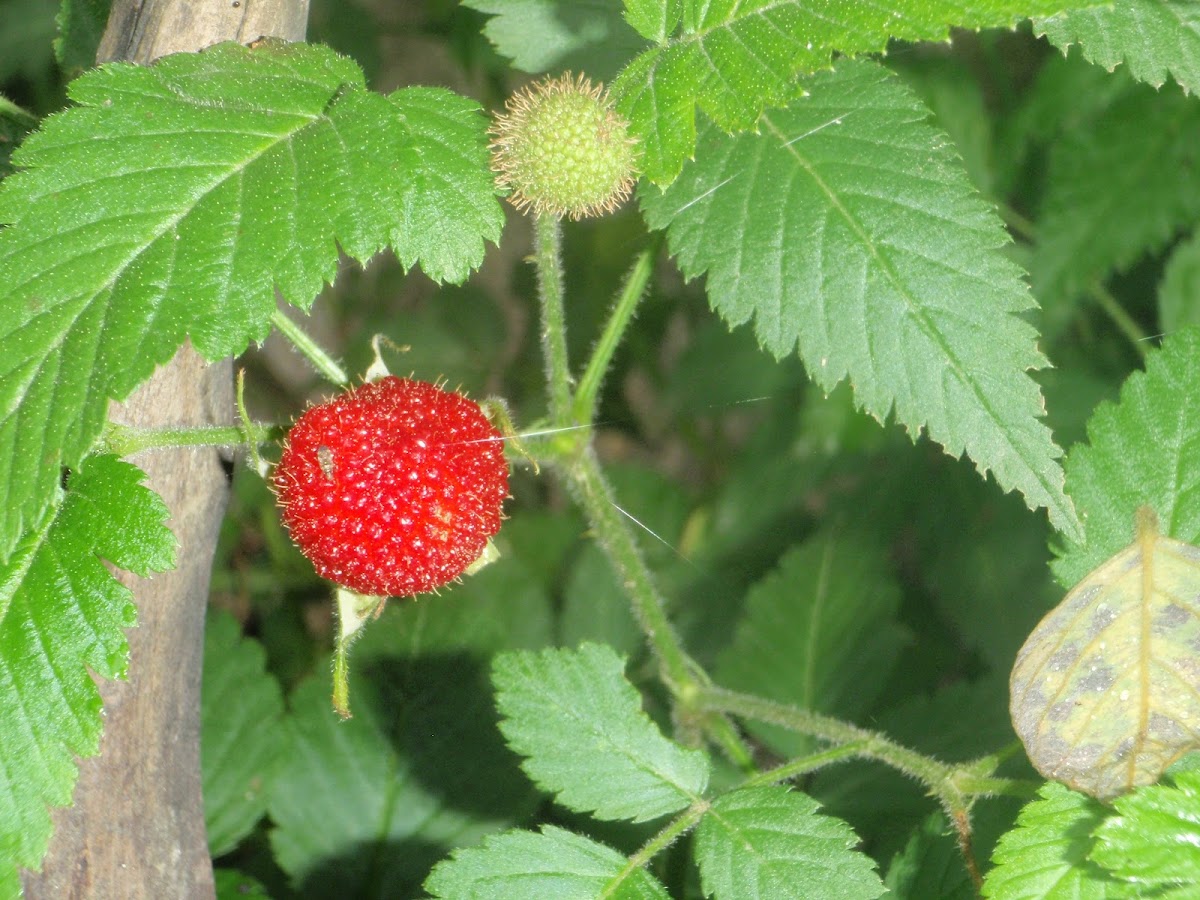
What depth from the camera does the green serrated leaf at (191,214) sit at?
0.96m

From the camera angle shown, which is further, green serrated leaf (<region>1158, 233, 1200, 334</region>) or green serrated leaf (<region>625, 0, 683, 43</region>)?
green serrated leaf (<region>1158, 233, 1200, 334</region>)

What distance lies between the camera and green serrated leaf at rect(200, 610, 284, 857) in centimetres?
163

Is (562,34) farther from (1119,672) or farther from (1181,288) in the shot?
(1181,288)

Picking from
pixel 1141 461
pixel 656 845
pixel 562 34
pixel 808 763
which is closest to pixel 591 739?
pixel 656 845

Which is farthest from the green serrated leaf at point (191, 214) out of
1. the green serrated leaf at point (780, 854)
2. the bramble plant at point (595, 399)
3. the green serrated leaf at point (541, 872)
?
the green serrated leaf at point (780, 854)

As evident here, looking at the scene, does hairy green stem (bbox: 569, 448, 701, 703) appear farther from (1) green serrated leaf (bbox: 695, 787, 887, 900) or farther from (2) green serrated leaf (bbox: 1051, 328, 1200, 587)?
(2) green serrated leaf (bbox: 1051, 328, 1200, 587)

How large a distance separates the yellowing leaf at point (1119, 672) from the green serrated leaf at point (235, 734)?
1.12 metres

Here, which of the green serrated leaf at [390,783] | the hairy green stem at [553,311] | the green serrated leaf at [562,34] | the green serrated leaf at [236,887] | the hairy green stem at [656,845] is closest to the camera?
the hairy green stem at [656,845]

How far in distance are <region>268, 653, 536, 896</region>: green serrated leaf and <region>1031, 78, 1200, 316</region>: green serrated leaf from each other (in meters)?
Answer: 1.33

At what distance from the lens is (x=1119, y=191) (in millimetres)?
2092

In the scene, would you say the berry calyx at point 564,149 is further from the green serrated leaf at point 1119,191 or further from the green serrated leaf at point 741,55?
the green serrated leaf at point 1119,191

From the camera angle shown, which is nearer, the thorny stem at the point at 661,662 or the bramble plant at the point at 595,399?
the bramble plant at the point at 595,399

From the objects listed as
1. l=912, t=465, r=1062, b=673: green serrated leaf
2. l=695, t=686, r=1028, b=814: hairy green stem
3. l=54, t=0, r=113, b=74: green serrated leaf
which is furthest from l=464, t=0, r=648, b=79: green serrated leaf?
l=912, t=465, r=1062, b=673: green serrated leaf

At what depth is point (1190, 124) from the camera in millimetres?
2066
